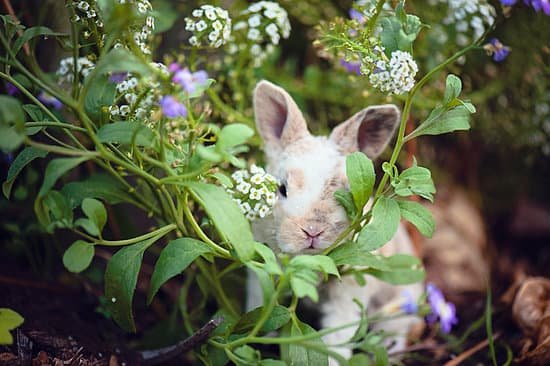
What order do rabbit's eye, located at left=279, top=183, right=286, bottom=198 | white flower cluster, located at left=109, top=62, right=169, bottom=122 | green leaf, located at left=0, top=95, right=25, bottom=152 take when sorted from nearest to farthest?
green leaf, located at left=0, top=95, right=25, bottom=152 → white flower cluster, located at left=109, top=62, right=169, bottom=122 → rabbit's eye, located at left=279, top=183, right=286, bottom=198

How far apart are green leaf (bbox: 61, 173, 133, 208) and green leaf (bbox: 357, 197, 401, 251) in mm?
841

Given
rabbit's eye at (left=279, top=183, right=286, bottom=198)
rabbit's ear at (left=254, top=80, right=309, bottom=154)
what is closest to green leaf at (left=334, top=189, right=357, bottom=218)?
rabbit's eye at (left=279, top=183, right=286, bottom=198)

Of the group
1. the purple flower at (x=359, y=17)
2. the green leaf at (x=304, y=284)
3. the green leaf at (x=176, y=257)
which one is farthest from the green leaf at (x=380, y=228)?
the purple flower at (x=359, y=17)

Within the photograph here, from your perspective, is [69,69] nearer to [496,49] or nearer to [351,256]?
[351,256]

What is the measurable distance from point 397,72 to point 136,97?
0.78 m

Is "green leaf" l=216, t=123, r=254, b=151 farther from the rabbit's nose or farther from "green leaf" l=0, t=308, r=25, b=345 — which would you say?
"green leaf" l=0, t=308, r=25, b=345

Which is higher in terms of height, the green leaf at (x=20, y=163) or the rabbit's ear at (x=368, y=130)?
the green leaf at (x=20, y=163)

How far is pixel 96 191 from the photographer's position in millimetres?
1985

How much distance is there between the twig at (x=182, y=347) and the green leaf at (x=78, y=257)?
0.46 meters

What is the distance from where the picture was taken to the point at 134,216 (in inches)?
106

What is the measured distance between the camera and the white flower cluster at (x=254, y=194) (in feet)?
5.94

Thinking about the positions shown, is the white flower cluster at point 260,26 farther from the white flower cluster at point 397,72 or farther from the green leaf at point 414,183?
the green leaf at point 414,183

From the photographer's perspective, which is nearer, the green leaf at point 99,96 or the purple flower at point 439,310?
the green leaf at point 99,96

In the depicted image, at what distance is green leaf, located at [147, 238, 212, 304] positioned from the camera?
1.66 meters
